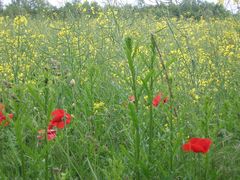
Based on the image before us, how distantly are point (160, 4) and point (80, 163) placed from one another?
1043 millimetres

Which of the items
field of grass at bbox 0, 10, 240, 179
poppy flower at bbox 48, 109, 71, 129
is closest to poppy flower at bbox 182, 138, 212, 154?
field of grass at bbox 0, 10, 240, 179

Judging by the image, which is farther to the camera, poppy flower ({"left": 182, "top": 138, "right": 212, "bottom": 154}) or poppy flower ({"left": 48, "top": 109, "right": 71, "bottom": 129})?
poppy flower ({"left": 48, "top": 109, "right": 71, "bottom": 129})

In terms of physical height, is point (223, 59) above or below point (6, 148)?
above

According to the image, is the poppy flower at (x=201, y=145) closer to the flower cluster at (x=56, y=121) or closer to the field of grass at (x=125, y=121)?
the field of grass at (x=125, y=121)

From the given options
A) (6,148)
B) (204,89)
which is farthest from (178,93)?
(6,148)

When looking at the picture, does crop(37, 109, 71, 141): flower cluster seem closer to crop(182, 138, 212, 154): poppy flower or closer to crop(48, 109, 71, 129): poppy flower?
crop(48, 109, 71, 129): poppy flower

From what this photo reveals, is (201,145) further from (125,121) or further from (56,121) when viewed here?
(125,121)

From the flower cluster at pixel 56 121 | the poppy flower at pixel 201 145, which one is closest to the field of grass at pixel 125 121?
the flower cluster at pixel 56 121

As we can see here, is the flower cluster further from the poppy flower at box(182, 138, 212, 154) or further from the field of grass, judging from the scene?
the poppy flower at box(182, 138, 212, 154)

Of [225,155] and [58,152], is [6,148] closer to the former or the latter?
[58,152]

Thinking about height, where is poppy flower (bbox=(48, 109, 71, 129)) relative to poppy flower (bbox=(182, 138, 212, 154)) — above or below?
above

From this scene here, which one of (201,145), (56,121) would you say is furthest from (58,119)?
(201,145)

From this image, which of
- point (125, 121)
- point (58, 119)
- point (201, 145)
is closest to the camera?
point (201, 145)

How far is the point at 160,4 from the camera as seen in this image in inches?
91.2
